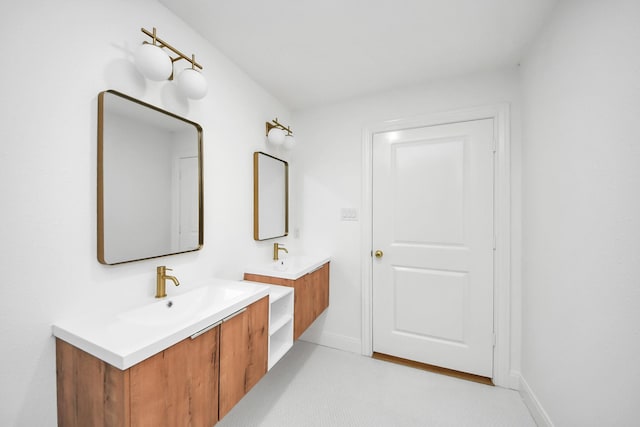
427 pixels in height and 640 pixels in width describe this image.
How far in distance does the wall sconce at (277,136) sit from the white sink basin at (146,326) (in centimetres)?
128

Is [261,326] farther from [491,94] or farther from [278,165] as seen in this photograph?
[491,94]

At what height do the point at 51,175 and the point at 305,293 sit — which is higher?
the point at 51,175

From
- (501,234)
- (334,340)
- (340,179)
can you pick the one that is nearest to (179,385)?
(334,340)

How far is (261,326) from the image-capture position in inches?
53.5

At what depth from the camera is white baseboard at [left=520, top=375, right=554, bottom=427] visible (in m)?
1.43

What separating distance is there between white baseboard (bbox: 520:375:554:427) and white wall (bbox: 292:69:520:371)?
46.9 inches

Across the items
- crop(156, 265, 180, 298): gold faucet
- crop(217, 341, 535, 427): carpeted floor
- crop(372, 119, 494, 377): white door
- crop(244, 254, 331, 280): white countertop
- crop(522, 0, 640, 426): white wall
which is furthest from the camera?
crop(372, 119, 494, 377): white door

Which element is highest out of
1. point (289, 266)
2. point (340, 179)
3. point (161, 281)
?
point (340, 179)

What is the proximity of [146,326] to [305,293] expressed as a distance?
3.69 ft

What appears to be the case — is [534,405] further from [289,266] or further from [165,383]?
[165,383]

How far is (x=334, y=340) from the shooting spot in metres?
2.40

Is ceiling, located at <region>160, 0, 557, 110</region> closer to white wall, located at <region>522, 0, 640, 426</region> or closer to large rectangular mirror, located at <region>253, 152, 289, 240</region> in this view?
white wall, located at <region>522, 0, 640, 426</region>

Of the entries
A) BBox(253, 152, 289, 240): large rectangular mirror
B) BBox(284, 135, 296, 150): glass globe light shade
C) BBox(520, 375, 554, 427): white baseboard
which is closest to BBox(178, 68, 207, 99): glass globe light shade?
BBox(253, 152, 289, 240): large rectangular mirror

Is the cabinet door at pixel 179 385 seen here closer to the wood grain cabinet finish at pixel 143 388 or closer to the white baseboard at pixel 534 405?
the wood grain cabinet finish at pixel 143 388
